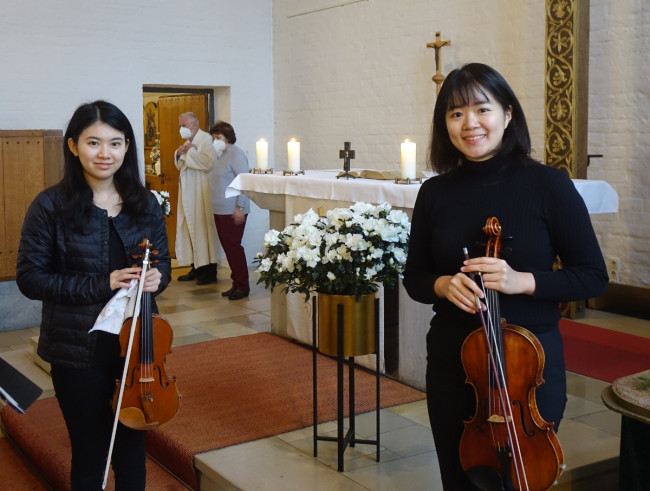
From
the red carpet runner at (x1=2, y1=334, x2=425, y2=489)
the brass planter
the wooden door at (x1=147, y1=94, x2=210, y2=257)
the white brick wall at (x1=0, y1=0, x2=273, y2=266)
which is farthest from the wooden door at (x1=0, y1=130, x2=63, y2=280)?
the brass planter

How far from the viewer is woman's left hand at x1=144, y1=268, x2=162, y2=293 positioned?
8.04 ft

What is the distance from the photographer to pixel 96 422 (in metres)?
2.51

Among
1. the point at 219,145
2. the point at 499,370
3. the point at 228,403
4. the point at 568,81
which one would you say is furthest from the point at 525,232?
the point at 219,145

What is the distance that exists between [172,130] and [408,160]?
5577 mm

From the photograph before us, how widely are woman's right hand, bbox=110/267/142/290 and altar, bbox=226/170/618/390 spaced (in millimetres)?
2138

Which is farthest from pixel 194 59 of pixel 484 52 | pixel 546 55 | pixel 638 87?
pixel 638 87

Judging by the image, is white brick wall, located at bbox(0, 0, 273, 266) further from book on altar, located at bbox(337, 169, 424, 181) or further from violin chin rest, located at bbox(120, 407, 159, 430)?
violin chin rest, located at bbox(120, 407, 159, 430)

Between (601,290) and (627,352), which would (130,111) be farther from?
(601,290)

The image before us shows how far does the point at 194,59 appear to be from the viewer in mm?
8695

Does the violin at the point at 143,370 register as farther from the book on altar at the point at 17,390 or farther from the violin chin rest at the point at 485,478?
the violin chin rest at the point at 485,478

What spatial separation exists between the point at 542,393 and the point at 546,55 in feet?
14.8

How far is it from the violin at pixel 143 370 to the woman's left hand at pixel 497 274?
1048mm

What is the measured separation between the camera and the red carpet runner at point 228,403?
12.3ft

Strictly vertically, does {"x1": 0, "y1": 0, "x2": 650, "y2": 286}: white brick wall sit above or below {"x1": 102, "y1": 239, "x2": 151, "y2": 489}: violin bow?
above
